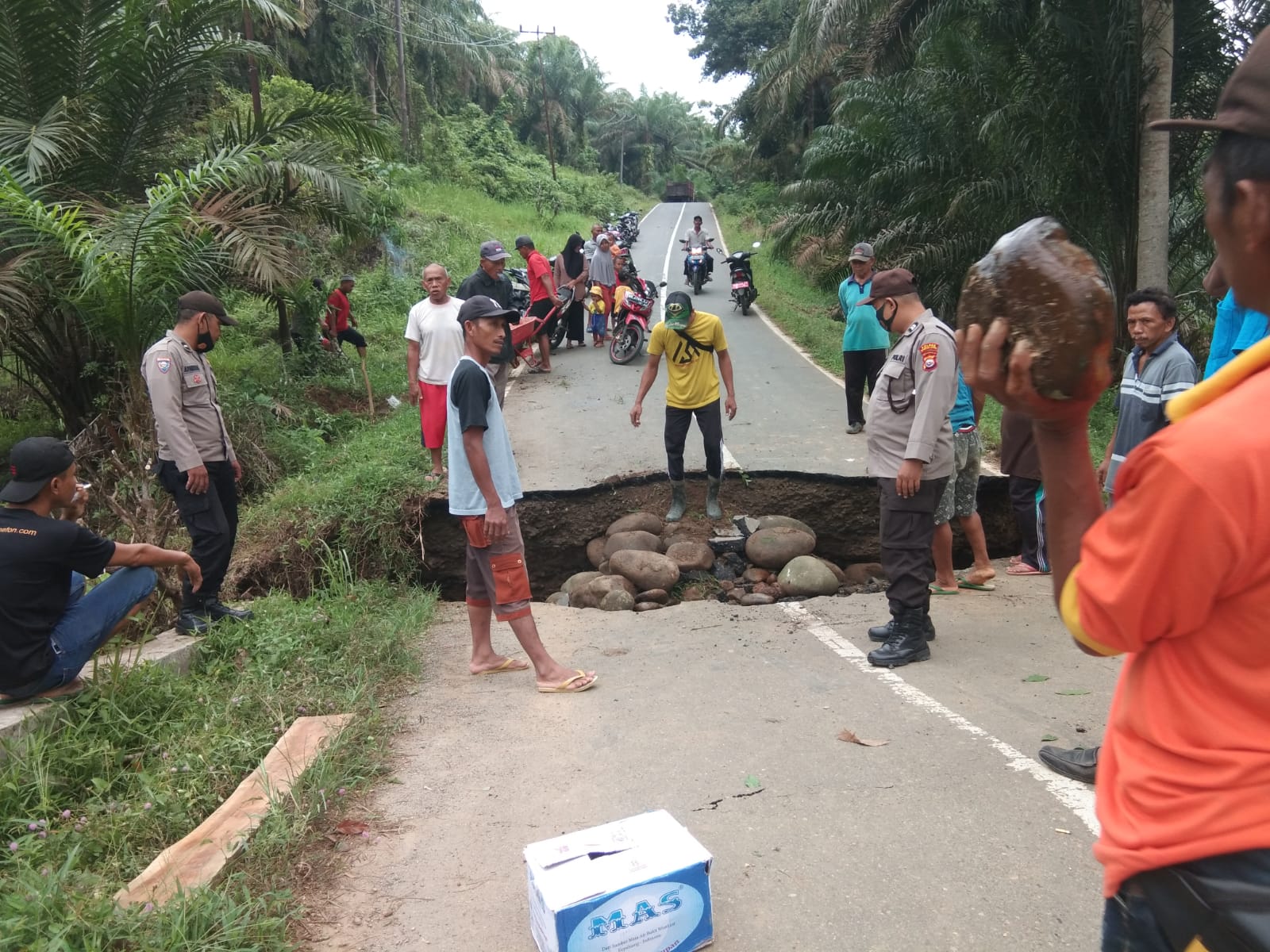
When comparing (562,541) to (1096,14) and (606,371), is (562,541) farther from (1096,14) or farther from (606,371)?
(1096,14)

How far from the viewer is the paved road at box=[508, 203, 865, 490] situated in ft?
28.1

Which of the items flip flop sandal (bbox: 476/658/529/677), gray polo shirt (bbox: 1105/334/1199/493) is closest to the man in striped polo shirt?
gray polo shirt (bbox: 1105/334/1199/493)

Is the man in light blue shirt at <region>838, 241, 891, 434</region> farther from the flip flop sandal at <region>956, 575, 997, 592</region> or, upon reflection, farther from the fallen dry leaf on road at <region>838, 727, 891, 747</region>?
the fallen dry leaf on road at <region>838, 727, 891, 747</region>

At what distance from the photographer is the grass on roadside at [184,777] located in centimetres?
268

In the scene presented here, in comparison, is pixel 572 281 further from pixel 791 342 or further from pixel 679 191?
pixel 679 191

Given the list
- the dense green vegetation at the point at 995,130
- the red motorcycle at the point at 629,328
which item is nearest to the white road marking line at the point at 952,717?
the dense green vegetation at the point at 995,130

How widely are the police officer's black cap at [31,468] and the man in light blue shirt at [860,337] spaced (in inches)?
255

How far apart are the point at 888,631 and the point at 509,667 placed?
2050 mm

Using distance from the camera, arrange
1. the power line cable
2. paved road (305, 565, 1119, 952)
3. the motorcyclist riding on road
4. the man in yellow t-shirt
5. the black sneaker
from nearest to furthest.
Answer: paved road (305, 565, 1119, 952)
the black sneaker
the man in yellow t-shirt
the motorcyclist riding on road
the power line cable

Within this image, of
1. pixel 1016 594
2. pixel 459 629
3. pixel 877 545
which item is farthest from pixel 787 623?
pixel 877 545

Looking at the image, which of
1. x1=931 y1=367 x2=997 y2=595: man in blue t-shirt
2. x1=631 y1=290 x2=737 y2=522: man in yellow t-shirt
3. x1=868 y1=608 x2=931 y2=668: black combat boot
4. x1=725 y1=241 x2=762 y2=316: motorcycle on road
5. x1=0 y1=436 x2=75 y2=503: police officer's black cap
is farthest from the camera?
x1=725 y1=241 x2=762 y2=316: motorcycle on road

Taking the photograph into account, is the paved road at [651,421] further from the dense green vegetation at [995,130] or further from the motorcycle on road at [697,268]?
the motorcycle on road at [697,268]

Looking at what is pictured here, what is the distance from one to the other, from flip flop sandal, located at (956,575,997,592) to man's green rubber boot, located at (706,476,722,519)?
2.27 m

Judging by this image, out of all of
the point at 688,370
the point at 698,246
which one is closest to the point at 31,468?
the point at 688,370
